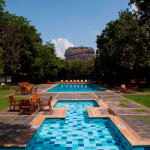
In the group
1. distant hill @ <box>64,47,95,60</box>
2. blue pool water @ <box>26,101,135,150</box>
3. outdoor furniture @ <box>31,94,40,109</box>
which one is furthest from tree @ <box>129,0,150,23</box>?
distant hill @ <box>64,47,95,60</box>

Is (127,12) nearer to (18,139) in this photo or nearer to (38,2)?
(38,2)

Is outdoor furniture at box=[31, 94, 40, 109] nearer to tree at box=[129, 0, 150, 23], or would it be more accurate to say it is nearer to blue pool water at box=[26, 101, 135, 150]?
blue pool water at box=[26, 101, 135, 150]

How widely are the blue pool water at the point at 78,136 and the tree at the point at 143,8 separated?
21.6 metres

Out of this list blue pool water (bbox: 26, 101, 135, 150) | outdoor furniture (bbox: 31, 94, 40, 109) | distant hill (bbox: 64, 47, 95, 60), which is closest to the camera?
blue pool water (bbox: 26, 101, 135, 150)

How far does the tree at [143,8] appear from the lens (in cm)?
2197

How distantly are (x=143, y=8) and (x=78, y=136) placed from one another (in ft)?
79.4

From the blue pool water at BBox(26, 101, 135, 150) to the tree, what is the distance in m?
21.6

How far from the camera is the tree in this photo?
21969mm

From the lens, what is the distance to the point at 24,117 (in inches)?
298

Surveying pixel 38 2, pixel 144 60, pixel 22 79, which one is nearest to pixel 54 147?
pixel 38 2

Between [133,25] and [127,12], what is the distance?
6.25 metres

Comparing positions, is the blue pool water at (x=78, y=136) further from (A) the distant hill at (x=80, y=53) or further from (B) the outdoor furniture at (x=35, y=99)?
(A) the distant hill at (x=80, y=53)

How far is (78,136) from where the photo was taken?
6.02 m

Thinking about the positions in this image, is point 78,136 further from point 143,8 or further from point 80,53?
point 80,53
